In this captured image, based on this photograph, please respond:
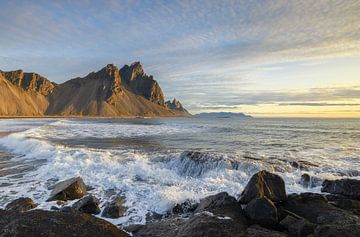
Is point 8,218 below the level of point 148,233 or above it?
above

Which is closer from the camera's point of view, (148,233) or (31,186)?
(148,233)

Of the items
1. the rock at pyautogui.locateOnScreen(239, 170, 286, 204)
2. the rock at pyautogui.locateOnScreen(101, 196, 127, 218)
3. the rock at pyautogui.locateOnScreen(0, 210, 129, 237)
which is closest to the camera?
the rock at pyautogui.locateOnScreen(0, 210, 129, 237)

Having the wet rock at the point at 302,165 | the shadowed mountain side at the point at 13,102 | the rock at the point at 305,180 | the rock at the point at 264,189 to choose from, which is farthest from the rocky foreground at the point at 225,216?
the shadowed mountain side at the point at 13,102

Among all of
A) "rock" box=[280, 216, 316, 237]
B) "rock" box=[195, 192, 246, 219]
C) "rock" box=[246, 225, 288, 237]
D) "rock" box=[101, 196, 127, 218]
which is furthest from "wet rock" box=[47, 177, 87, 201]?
"rock" box=[280, 216, 316, 237]

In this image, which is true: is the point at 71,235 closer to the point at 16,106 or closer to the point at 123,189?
the point at 123,189

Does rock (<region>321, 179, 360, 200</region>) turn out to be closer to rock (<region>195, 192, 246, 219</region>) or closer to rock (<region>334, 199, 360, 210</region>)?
rock (<region>334, 199, 360, 210</region>)

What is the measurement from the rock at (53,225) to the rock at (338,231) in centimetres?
461

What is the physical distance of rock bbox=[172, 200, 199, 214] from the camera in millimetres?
10406

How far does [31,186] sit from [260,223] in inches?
413

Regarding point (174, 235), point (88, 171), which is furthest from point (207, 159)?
point (174, 235)

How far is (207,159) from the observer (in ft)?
59.0

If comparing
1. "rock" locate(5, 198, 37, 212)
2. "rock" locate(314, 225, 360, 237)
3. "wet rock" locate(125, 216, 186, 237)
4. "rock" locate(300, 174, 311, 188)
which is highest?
"rock" locate(314, 225, 360, 237)

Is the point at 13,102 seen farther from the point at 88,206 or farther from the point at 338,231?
the point at 338,231

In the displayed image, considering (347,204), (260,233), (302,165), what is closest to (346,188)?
(347,204)
